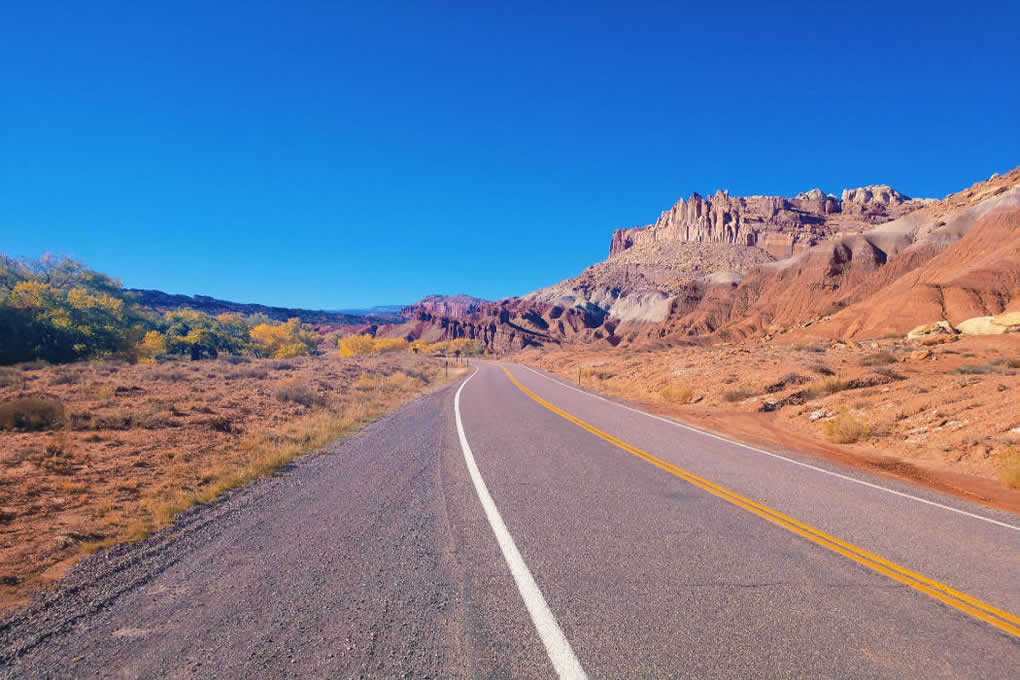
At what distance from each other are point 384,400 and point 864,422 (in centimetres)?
1615

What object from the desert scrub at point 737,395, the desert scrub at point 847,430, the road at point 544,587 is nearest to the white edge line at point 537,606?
the road at point 544,587

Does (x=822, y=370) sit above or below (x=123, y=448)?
above

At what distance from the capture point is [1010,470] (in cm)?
783

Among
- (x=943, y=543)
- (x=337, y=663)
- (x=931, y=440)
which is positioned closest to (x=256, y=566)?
(x=337, y=663)

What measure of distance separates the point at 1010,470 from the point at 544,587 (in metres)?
9.17

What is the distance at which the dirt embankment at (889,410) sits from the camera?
9.08 m

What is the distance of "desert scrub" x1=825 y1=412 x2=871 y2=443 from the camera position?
11.9 m

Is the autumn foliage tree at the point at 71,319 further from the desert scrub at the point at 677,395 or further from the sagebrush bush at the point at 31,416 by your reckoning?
the desert scrub at the point at 677,395

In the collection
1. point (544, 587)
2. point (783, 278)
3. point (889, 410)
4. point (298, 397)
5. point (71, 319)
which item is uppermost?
point (783, 278)

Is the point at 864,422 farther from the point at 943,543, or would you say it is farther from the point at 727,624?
the point at 727,624

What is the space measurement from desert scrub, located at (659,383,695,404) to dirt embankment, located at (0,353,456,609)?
11.6 m

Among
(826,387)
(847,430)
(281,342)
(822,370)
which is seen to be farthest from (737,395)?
(281,342)

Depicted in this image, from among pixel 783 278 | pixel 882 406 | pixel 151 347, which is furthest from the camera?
pixel 783 278

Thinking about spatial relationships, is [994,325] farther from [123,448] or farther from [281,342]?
[281,342]
